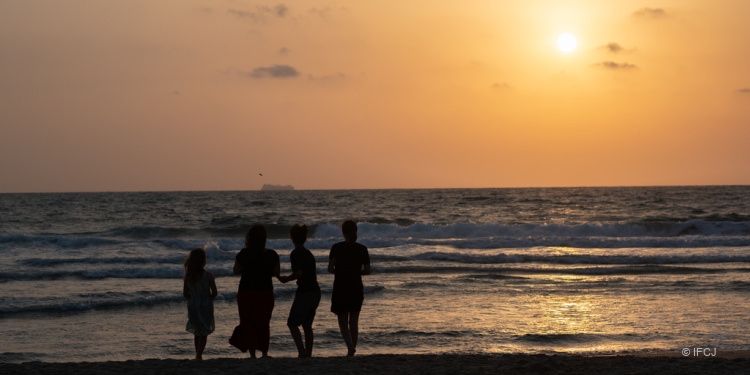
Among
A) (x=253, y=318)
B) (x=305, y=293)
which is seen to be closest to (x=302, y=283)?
(x=305, y=293)

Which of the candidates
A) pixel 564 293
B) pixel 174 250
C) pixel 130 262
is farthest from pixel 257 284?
pixel 174 250

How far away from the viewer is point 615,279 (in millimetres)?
19031

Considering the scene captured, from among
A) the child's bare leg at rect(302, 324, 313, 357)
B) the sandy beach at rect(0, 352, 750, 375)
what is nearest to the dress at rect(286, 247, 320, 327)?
the child's bare leg at rect(302, 324, 313, 357)

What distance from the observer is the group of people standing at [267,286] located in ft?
27.9

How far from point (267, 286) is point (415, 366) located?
1.82 m

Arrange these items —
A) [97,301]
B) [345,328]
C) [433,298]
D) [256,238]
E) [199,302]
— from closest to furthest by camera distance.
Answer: [256,238], [199,302], [345,328], [97,301], [433,298]

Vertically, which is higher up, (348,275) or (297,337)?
(348,275)

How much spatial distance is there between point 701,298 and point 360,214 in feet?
129

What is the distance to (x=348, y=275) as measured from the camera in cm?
873

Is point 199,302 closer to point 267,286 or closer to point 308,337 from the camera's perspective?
point 267,286

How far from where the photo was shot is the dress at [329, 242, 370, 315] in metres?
8.70

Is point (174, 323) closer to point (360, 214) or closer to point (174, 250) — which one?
point (174, 250)

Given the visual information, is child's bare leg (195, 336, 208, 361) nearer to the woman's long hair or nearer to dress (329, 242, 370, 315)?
the woman's long hair

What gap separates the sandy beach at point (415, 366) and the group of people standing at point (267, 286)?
0.38 m
